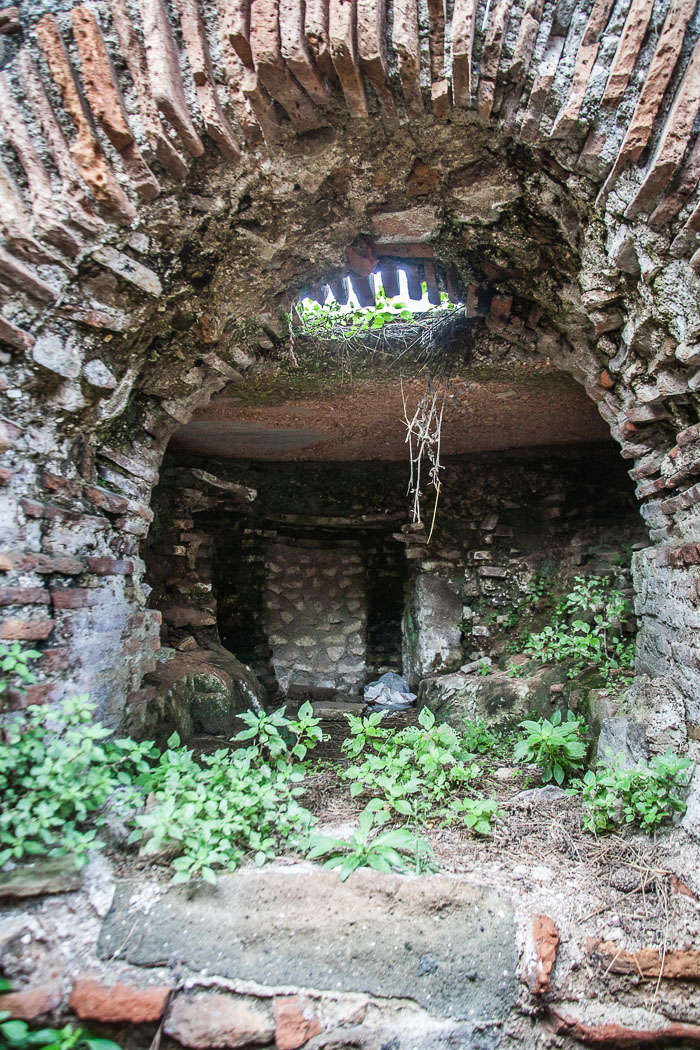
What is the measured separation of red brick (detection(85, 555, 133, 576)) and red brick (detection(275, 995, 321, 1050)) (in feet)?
5.07

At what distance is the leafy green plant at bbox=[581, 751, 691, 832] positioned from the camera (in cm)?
190

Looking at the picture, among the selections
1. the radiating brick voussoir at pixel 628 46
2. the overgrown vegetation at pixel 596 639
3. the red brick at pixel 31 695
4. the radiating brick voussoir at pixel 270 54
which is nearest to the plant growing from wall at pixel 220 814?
the red brick at pixel 31 695

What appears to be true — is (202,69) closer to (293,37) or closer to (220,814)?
(293,37)

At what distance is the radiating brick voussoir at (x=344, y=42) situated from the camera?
5.65 ft

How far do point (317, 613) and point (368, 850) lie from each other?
3440 millimetres

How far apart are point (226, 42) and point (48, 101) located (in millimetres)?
584

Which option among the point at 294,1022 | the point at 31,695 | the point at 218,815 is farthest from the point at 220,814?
the point at 31,695

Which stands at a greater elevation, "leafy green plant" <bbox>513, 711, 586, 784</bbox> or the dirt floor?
"leafy green plant" <bbox>513, 711, 586, 784</bbox>

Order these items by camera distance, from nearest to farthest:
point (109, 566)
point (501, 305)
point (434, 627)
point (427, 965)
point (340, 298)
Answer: point (427, 965) → point (109, 566) → point (501, 305) → point (340, 298) → point (434, 627)

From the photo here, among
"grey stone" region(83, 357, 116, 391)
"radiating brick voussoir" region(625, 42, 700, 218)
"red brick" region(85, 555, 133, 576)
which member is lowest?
"red brick" region(85, 555, 133, 576)

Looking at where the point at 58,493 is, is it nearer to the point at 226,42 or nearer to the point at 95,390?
the point at 95,390

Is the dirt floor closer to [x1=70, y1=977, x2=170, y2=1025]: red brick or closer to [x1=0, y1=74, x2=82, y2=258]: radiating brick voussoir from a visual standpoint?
[x1=70, y1=977, x2=170, y2=1025]: red brick

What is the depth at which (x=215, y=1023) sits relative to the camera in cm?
145

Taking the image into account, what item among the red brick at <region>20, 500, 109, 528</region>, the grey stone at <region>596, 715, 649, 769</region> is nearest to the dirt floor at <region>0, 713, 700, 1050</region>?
the grey stone at <region>596, 715, 649, 769</region>
